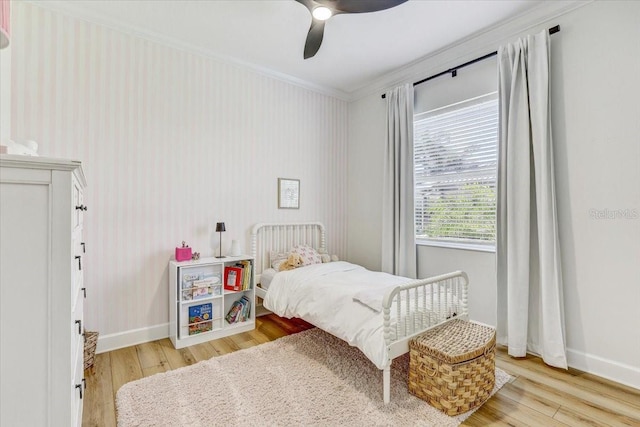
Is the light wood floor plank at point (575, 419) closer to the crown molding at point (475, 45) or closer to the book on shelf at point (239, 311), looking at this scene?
the book on shelf at point (239, 311)

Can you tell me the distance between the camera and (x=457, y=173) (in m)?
3.23

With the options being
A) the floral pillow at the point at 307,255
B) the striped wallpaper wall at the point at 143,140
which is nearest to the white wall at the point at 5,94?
the striped wallpaper wall at the point at 143,140

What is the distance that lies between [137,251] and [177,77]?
5.73ft

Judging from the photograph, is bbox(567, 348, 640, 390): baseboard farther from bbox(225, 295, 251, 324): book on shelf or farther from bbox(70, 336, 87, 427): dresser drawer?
bbox(70, 336, 87, 427): dresser drawer

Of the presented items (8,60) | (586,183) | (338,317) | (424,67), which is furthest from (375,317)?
(8,60)

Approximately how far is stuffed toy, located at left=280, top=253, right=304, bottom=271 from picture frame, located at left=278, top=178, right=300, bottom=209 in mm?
711

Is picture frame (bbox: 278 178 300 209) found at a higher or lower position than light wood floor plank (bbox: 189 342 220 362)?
higher

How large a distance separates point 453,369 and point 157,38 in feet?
12.0

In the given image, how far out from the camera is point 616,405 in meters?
1.97

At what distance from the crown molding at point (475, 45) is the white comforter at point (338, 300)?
2331mm

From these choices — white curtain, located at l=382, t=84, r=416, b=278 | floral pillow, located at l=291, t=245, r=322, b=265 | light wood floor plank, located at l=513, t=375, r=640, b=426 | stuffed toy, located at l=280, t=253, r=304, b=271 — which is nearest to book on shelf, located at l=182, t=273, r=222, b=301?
stuffed toy, located at l=280, t=253, r=304, b=271

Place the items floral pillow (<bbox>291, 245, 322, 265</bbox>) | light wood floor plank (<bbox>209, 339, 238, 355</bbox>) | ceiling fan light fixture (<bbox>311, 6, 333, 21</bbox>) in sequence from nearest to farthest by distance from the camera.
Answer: ceiling fan light fixture (<bbox>311, 6, 333, 21</bbox>) → light wood floor plank (<bbox>209, 339, 238, 355</bbox>) → floral pillow (<bbox>291, 245, 322, 265</bbox>)

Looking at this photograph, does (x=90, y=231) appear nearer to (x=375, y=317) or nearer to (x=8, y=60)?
(x=8, y=60)

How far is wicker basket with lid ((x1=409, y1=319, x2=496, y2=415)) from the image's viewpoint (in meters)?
1.85
